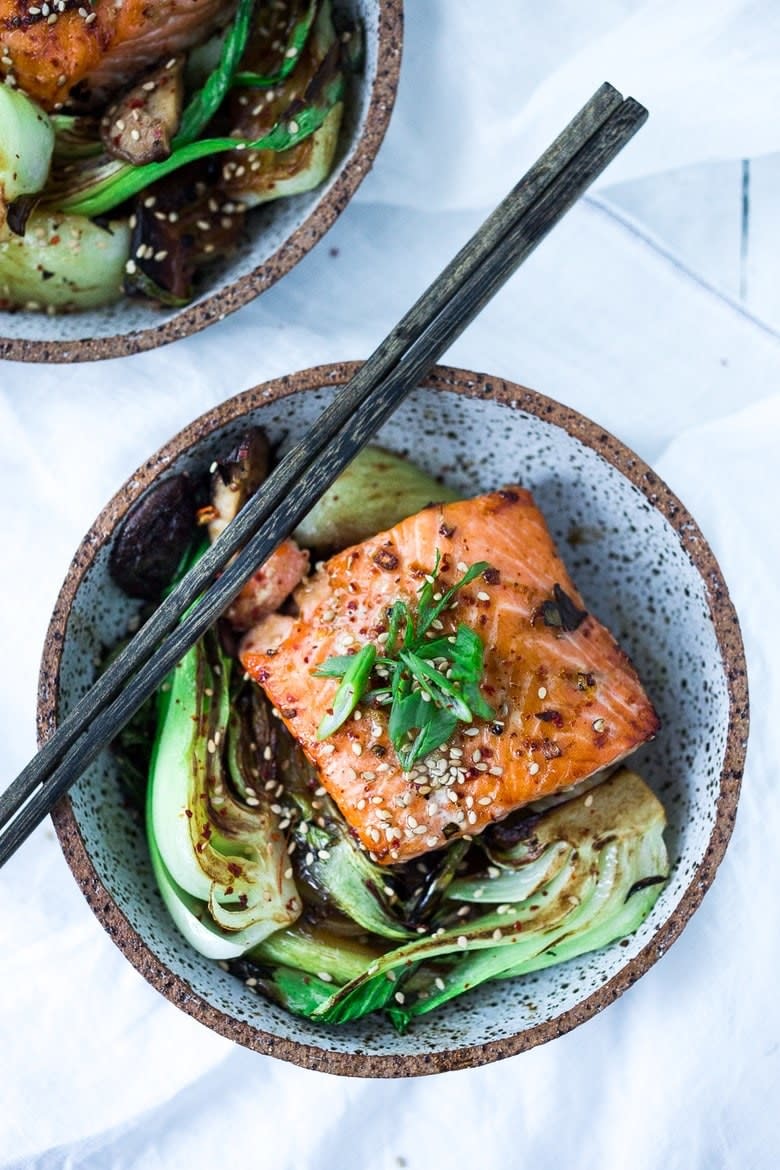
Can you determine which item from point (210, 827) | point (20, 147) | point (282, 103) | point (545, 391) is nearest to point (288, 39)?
point (282, 103)

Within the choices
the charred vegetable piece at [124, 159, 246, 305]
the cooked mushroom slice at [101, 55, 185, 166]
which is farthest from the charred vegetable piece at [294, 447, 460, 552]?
the cooked mushroom slice at [101, 55, 185, 166]

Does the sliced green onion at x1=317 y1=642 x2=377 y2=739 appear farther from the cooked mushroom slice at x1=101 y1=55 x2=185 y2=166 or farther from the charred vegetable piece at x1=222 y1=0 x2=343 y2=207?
the cooked mushroom slice at x1=101 y1=55 x2=185 y2=166

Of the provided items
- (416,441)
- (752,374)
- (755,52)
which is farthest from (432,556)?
(755,52)

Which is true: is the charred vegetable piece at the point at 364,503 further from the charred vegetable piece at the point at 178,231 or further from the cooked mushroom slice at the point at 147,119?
the cooked mushroom slice at the point at 147,119

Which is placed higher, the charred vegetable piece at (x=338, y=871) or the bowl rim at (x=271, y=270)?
the bowl rim at (x=271, y=270)

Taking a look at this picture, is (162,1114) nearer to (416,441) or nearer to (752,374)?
(416,441)

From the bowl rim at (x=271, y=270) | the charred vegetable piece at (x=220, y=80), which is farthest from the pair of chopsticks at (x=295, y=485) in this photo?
the charred vegetable piece at (x=220, y=80)

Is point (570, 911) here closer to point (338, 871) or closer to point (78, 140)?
point (338, 871)
